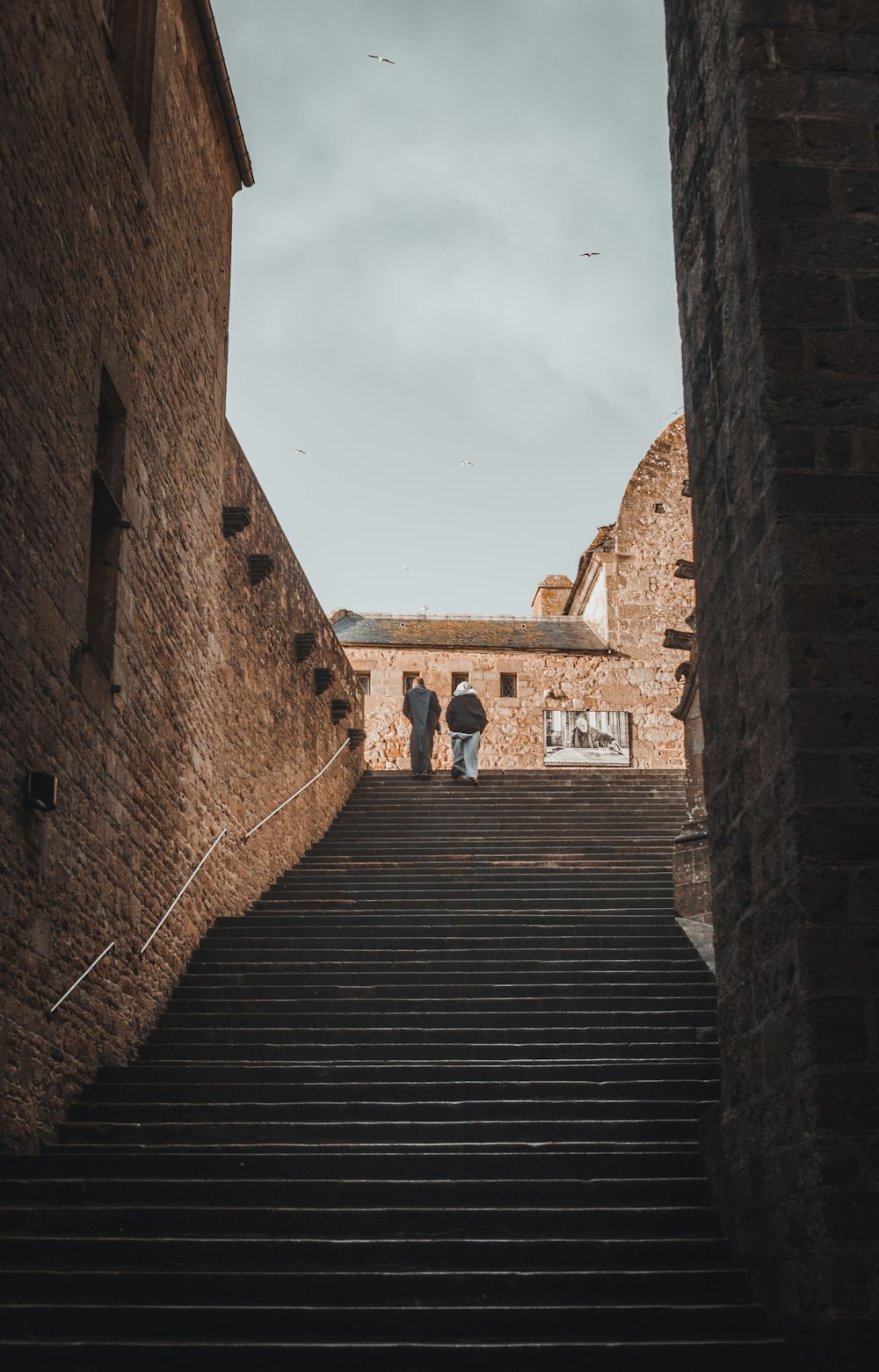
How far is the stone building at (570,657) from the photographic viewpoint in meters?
25.7

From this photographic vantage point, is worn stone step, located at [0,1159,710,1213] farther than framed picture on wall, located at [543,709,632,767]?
No

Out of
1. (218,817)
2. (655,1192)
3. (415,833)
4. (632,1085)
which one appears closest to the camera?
(655,1192)

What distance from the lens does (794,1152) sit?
4992 millimetres

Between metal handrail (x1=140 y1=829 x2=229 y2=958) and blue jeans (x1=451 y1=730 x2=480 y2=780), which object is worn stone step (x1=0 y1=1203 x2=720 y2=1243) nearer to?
metal handrail (x1=140 y1=829 x2=229 y2=958)

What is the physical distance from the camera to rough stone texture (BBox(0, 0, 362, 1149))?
286 inches

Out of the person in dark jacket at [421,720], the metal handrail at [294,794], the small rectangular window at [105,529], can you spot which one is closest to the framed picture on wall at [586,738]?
the person in dark jacket at [421,720]

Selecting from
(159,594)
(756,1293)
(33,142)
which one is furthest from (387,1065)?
(33,142)

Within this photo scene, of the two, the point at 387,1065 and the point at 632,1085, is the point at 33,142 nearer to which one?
the point at 387,1065

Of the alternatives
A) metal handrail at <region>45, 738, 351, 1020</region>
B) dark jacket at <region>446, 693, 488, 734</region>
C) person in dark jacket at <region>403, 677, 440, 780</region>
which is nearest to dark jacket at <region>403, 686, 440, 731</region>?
person in dark jacket at <region>403, 677, 440, 780</region>

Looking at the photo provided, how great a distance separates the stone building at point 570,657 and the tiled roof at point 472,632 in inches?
1.2

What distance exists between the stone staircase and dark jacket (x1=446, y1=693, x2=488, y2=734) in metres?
5.98

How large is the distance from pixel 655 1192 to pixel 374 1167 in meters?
1.23

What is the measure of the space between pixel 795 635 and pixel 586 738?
67.3 ft

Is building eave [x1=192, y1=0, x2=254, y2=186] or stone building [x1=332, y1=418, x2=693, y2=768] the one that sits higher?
building eave [x1=192, y1=0, x2=254, y2=186]
